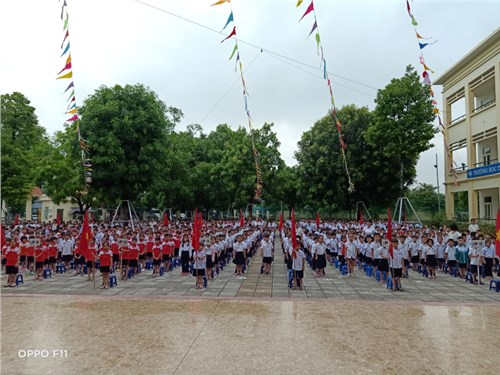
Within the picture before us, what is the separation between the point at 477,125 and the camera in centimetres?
2723

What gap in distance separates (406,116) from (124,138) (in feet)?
58.6

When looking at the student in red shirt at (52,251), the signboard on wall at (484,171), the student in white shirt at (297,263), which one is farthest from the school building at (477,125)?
the student in red shirt at (52,251)

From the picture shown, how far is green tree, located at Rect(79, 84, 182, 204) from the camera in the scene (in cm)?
2523

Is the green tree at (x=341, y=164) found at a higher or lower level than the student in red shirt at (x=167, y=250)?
higher

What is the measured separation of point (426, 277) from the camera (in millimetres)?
14539

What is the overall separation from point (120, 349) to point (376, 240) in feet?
31.7

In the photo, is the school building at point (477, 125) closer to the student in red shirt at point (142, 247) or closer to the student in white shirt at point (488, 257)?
the student in white shirt at point (488, 257)

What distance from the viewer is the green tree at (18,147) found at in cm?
3080

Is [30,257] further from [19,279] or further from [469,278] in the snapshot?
[469,278]

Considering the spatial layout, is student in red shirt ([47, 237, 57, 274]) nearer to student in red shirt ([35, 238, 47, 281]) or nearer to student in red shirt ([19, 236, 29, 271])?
student in red shirt ([35, 238, 47, 281])

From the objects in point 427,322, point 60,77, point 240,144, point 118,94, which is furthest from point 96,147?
point 427,322

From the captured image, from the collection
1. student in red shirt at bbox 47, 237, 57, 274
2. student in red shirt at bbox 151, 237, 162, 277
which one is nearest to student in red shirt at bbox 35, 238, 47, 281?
student in red shirt at bbox 47, 237, 57, 274

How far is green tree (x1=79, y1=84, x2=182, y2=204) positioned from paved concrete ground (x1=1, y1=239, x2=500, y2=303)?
11.7 m

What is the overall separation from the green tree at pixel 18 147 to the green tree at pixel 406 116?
26446mm
